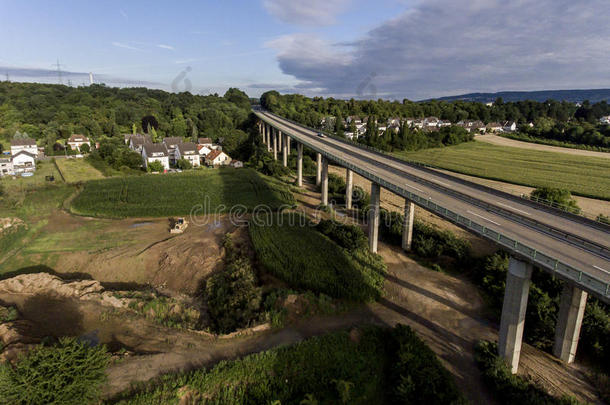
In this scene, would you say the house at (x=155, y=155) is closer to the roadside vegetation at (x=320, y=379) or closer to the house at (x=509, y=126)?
the roadside vegetation at (x=320, y=379)

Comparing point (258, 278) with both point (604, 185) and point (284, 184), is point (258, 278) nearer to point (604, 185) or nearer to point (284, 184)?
point (284, 184)

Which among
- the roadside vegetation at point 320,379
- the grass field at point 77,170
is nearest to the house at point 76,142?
the grass field at point 77,170

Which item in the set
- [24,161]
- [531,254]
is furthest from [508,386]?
[24,161]

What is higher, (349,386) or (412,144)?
(412,144)

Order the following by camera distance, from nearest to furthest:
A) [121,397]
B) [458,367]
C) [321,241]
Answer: [121,397] < [458,367] < [321,241]

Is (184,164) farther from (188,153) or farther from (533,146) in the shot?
(533,146)

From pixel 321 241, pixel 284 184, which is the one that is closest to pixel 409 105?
pixel 284 184
